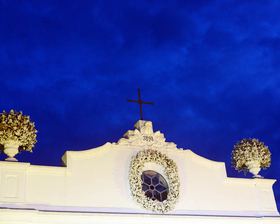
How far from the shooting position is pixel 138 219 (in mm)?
12305

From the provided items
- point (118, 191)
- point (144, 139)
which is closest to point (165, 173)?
point (144, 139)

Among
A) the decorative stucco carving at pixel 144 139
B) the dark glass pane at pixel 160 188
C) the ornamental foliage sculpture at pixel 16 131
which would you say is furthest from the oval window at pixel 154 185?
the ornamental foliage sculpture at pixel 16 131

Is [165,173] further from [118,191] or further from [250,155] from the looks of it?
[250,155]

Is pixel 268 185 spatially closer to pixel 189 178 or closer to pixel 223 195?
pixel 223 195

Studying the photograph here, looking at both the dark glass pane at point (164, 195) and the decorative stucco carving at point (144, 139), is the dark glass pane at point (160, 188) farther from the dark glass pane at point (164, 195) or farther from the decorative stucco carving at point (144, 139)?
the decorative stucco carving at point (144, 139)

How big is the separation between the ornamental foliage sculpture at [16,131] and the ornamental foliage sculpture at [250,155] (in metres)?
7.04

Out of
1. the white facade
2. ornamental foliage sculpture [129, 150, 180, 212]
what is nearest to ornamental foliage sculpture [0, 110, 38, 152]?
the white facade

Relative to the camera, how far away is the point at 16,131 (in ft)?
37.7

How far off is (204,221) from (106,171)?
3.42m

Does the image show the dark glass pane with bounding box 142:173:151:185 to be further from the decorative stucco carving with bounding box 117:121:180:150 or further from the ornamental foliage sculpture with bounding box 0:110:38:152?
the ornamental foliage sculpture with bounding box 0:110:38:152

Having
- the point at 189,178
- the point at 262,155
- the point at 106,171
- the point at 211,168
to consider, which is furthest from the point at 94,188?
the point at 262,155

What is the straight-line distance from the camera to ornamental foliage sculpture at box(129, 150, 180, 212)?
12.6 meters

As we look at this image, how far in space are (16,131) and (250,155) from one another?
308 inches

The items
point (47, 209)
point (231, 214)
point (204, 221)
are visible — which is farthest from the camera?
point (231, 214)
